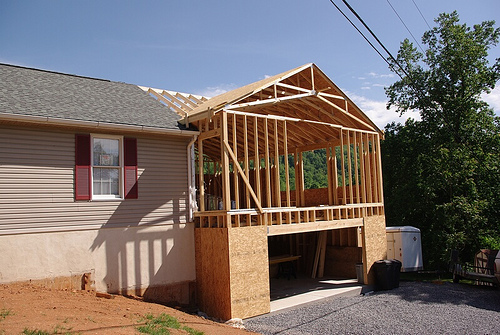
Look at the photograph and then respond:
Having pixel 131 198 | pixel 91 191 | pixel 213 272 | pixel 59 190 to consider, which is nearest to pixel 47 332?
pixel 59 190

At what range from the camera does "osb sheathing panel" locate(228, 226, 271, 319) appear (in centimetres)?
1033

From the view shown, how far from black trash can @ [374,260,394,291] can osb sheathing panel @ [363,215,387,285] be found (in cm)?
26

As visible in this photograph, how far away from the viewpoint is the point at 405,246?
16.8 metres

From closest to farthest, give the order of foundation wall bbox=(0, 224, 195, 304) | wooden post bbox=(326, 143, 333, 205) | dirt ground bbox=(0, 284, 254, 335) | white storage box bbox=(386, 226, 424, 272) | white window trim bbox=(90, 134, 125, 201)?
dirt ground bbox=(0, 284, 254, 335) < foundation wall bbox=(0, 224, 195, 304) < white window trim bbox=(90, 134, 125, 201) < wooden post bbox=(326, 143, 333, 205) < white storage box bbox=(386, 226, 424, 272)

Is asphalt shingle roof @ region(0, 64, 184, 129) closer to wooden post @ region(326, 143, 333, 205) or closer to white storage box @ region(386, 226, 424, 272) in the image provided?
wooden post @ region(326, 143, 333, 205)

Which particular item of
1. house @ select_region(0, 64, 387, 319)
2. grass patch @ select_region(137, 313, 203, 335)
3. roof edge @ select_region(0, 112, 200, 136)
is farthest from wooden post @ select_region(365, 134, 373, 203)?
grass patch @ select_region(137, 313, 203, 335)

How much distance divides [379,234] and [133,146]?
9.11 meters

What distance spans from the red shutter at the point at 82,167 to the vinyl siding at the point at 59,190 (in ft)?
0.38

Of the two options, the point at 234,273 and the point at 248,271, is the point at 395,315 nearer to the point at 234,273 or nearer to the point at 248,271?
the point at 248,271

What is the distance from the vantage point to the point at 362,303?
11898mm

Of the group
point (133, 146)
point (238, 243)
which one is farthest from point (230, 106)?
point (238, 243)

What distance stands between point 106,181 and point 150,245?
204 cm

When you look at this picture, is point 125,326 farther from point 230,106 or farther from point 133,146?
point 230,106

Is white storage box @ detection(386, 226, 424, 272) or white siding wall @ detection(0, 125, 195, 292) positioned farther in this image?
white storage box @ detection(386, 226, 424, 272)
